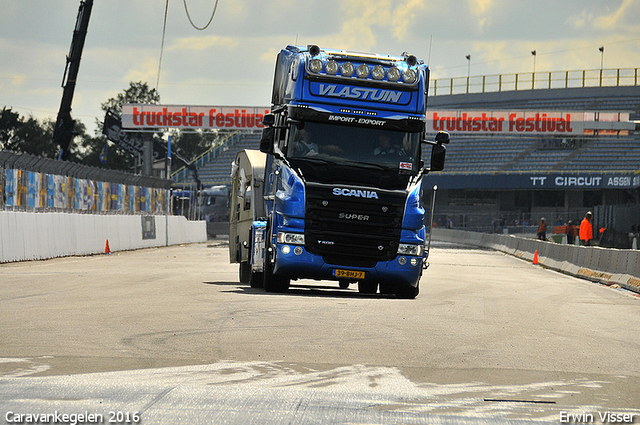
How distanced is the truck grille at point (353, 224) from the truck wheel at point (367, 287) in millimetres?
771

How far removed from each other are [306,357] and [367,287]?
793 centimetres

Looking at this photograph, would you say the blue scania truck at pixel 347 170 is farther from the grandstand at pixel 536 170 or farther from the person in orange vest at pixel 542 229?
the grandstand at pixel 536 170

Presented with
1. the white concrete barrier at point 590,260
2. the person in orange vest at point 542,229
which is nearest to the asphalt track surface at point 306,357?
the white concrete barrier at point 590,260

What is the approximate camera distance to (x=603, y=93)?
75875 millimetres

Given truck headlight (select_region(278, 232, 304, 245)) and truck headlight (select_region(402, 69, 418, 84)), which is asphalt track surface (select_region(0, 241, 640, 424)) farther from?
truck headlight (select_region(402, 69, 418, 84))

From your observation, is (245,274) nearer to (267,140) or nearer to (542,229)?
(267,140)

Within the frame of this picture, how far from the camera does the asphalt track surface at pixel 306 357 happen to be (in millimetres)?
6117

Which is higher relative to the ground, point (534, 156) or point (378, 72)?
point (534, 156)

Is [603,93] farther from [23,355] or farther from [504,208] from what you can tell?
[23,355]

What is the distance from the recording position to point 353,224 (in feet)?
48.2

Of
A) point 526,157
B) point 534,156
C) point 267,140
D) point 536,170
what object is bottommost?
point 267,140

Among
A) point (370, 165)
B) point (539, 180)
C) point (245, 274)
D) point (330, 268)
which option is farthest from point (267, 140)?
point (539, 180)

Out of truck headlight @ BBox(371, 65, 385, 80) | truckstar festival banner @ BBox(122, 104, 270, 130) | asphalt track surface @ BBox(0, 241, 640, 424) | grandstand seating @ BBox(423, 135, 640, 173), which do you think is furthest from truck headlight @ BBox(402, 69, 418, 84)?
grandstand seating @ BBox(423, 135, 640, 173)

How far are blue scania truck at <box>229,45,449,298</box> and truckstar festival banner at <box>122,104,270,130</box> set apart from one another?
38.2 m
